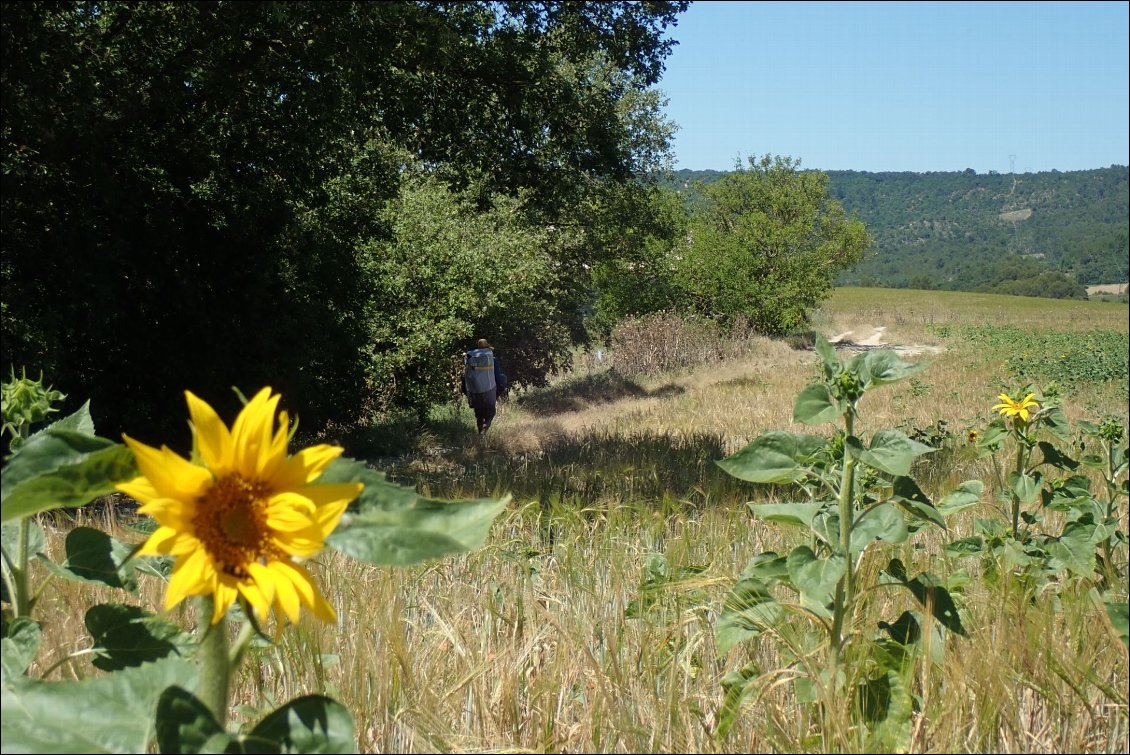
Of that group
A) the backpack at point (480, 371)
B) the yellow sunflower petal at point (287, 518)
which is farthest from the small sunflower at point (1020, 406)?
the backpack at point (480, 371)

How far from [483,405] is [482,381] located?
595 millimetres

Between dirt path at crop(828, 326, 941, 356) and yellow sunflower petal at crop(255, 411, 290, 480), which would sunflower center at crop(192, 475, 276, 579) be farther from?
dirt path at crop(828, 326, 941, 356)

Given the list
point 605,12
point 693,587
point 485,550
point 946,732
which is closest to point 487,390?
point 605,12

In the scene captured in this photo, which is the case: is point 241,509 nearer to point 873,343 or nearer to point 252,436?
point 252,436

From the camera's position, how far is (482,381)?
624 inches

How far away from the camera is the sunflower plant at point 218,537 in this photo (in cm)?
102

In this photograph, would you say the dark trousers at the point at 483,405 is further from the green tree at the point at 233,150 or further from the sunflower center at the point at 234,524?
the sunflower center at the point at 234,524

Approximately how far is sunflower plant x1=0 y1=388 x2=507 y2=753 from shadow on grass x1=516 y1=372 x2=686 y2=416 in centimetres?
1923

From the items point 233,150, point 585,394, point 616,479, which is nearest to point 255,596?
point 616,479

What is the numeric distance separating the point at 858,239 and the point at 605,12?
37.4 meters

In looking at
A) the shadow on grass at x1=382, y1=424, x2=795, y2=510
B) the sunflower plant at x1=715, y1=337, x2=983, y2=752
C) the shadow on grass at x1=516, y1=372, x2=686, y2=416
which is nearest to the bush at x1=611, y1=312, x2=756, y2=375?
the shadow on grass at x1=516, y1=372, x2=686, y2=416

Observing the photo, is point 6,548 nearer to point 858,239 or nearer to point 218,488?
point 218,488

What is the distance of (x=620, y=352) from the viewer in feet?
93.9

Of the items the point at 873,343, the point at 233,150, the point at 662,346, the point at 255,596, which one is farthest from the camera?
Result: the point at 873,343
